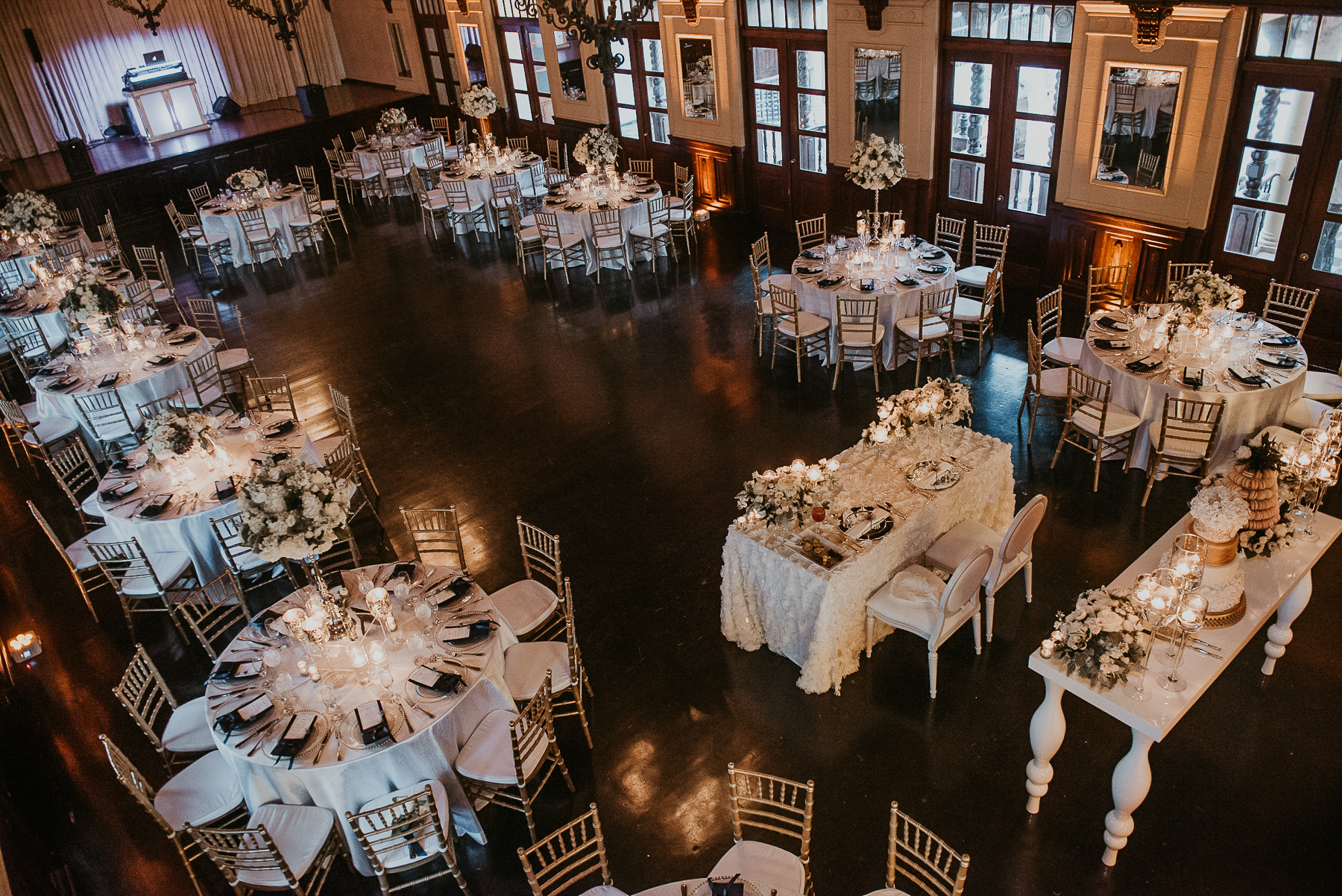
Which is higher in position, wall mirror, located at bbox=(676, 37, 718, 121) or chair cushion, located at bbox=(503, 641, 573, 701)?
wall mirror, located at bbox=(676, 37, 718, 121)

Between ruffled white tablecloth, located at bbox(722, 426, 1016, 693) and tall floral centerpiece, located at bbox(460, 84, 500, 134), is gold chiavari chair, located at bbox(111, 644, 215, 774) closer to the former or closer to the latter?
ruffled white tablecloth, located at bbox(722, 426, 1016, 693)

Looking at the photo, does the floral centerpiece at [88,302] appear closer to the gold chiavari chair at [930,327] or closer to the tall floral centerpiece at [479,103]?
the gold chiavari chair at [930,327]

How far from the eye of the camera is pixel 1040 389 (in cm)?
763

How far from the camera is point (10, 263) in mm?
12305

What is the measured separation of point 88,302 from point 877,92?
9.22 metres

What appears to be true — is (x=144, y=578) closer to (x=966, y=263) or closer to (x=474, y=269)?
(x=474, y=269)

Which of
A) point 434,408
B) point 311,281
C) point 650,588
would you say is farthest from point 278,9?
point 650,588

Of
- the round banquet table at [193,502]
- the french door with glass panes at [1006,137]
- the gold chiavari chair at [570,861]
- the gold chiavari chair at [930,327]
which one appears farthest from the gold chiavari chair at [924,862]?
the french door with glass panes at [1006,137]

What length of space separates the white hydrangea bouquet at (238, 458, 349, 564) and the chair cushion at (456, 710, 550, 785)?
1.47 meters

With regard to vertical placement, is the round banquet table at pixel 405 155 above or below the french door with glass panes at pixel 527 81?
below

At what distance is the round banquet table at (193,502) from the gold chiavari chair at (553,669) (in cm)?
273

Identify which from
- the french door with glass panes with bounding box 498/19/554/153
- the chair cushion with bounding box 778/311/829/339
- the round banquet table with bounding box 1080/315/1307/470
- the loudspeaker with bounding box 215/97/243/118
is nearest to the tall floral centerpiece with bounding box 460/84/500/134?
the french door with glass panes with bounding box 498/19/554/153

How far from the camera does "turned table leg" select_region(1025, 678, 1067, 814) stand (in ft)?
14.8

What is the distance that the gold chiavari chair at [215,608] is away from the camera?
19.7 feet
